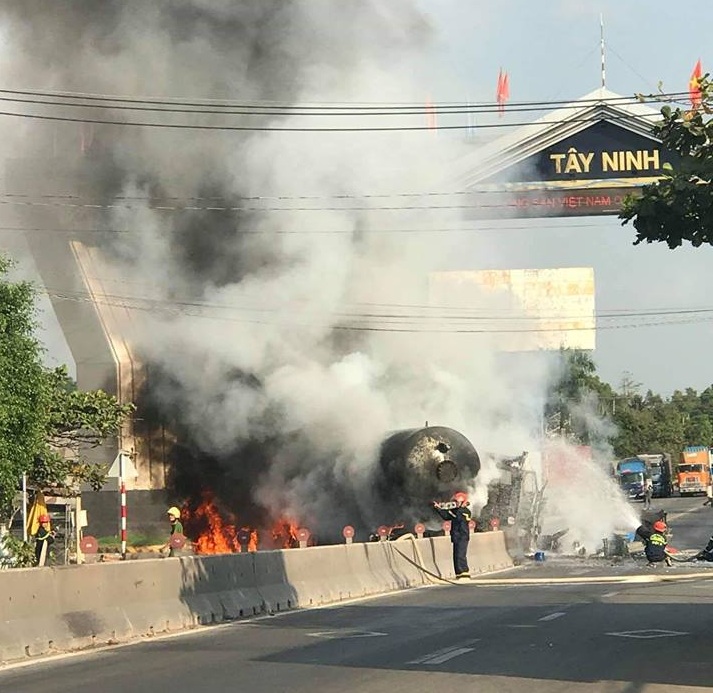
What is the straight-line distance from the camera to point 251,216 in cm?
2800

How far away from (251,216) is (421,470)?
6.94m

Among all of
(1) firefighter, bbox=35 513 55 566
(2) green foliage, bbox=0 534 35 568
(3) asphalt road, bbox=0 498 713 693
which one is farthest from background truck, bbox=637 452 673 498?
(3) asphalt road, bbox=0 498 713 693

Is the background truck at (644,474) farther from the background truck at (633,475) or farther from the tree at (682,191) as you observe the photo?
the tree at (682,191)

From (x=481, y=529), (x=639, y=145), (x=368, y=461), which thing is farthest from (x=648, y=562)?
(x=639, y=145)

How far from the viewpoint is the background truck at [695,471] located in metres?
90.4

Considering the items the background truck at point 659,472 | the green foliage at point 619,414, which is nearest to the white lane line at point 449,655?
the green foliage at point 619,414

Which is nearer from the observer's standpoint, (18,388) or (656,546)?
(18,388)

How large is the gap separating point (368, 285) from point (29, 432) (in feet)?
38.0

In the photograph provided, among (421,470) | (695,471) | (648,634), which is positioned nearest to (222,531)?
(421,470)

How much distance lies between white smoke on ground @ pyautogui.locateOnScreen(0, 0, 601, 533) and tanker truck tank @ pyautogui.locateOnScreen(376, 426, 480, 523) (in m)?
0.98

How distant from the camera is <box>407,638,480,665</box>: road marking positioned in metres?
10.1

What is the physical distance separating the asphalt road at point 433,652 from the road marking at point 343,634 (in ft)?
0.06

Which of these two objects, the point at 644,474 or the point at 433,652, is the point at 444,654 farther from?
the point at 644,474

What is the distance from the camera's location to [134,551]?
1036 inches
